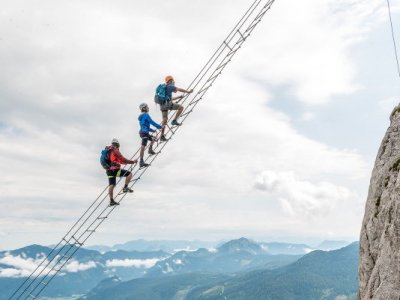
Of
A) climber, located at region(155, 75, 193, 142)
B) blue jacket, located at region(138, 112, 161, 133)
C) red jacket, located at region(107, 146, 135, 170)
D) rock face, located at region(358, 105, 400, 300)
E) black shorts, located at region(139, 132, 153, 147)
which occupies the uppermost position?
climber, located at region(155, 75, 193, 142)

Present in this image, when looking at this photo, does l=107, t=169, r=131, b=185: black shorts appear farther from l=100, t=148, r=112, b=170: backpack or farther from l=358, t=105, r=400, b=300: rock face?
l=358, t=105, r=400, b=300: rock face

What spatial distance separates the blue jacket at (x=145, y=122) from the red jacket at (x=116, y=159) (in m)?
2.08

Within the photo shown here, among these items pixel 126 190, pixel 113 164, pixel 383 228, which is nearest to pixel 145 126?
pixel 113 164

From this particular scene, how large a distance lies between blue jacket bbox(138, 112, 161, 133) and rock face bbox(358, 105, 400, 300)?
42.9ft

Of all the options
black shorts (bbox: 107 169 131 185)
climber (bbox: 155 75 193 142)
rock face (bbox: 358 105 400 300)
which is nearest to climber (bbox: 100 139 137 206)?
black shorts (bbox: 107 169 131 185)

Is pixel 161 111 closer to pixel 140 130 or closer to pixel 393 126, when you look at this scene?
pixel 140 130

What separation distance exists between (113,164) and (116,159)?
1.37 feet

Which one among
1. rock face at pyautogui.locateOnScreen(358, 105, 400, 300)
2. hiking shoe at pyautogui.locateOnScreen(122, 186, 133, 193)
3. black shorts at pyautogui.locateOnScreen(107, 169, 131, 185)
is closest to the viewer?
rock face at pyautogui.locateOnScreen(358, 105, 400, 300)

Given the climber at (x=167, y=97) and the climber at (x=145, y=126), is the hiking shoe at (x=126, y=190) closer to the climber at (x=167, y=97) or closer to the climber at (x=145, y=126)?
the climber at (x=145, y=126)

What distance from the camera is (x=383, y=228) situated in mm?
19344

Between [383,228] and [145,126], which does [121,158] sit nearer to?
[145,126]

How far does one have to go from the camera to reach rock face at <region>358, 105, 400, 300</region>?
16.8 metres

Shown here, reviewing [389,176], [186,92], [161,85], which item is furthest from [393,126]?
[161,85]

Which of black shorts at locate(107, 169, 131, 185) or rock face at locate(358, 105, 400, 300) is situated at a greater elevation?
black shorts at locate(107, 169, 131, 185)
